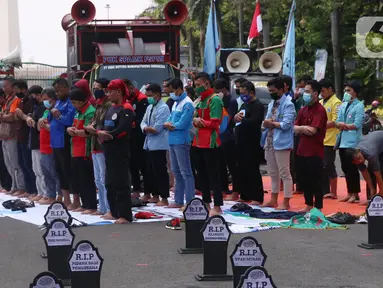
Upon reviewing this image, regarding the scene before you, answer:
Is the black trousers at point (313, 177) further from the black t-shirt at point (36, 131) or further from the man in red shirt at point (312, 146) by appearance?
the black t-shirt at point (36, 131)

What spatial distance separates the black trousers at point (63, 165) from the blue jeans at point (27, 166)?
1.89 m

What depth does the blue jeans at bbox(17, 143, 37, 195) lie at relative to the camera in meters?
15.4

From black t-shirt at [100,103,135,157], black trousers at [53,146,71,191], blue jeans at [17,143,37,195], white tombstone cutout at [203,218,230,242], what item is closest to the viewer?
white tombstone cutout at [203,218,230,242]

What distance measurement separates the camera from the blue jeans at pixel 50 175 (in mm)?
14047

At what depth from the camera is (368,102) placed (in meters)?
39.2

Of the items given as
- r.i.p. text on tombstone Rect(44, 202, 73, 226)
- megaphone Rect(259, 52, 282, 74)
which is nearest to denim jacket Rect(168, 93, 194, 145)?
r.i.p. text on tombstone Rect(44, 202, 73, 226)

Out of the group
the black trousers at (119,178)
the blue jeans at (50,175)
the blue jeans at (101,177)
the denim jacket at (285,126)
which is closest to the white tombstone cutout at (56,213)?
the black trousers at (119,178)

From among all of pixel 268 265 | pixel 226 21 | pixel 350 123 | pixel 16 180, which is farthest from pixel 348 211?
pixel 226 21

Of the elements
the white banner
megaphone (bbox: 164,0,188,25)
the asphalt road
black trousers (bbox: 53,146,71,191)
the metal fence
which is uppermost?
megaphone (bbox: 164,0,188,25)

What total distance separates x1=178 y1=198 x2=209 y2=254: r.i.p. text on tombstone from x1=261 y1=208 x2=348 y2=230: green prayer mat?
203 cm

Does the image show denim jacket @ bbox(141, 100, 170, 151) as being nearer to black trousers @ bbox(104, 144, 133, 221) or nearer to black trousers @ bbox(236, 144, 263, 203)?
black trousers @ bbox(236, 144, 263, 203)

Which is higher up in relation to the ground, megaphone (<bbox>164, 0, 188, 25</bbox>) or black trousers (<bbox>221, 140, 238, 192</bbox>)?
megaphone (<bbox>164, 0, 188, 25</bbox>)

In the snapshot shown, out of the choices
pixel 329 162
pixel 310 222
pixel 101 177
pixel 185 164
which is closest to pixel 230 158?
pixel 329 162

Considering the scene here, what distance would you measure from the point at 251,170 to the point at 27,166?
4109 millimetres
